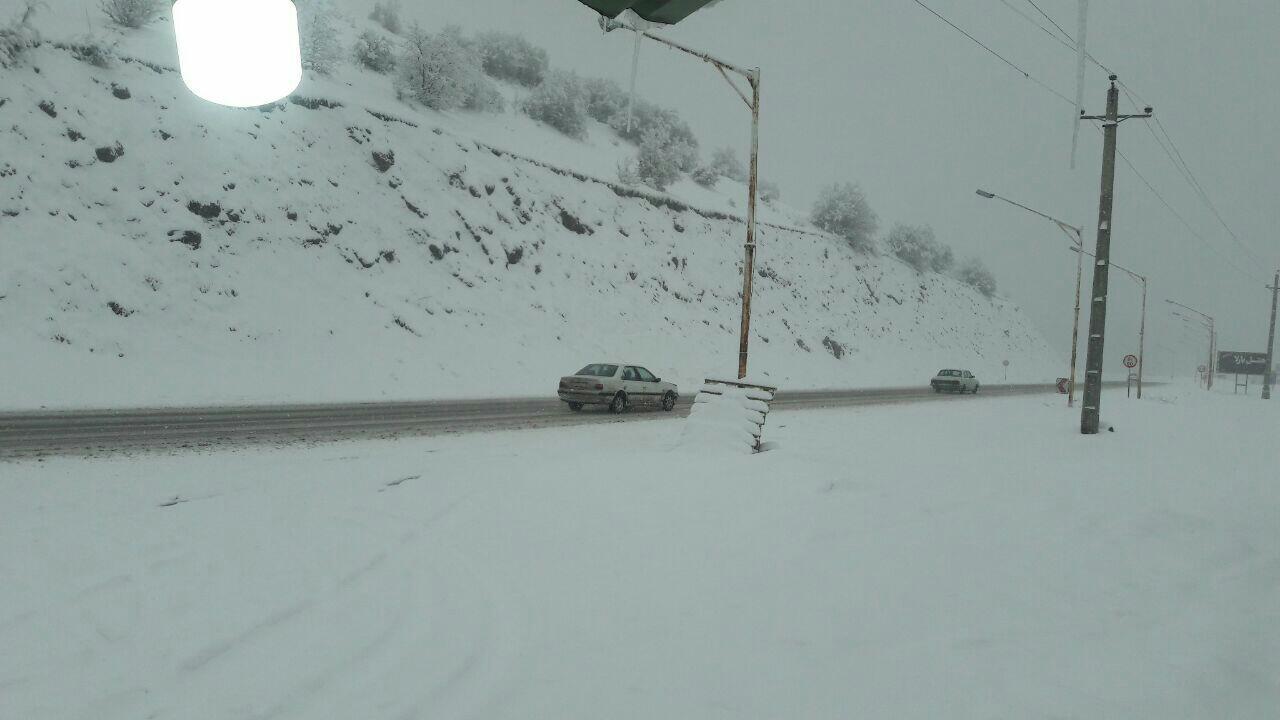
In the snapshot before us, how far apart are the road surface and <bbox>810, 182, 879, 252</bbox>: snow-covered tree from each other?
139 ft

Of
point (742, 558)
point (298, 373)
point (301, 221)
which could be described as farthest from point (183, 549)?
point (301, 221)

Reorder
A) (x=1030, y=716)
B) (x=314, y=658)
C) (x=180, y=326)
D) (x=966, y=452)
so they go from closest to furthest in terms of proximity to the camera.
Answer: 1. (x=1030, y=716)
2. (x=314, y=658)
3. (x=966, y=452)
4. (x=180, y=326)

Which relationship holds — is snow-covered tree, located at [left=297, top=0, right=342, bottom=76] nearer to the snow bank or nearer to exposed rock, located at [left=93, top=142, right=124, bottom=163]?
exposed rock, located at [left=93, top=142, right=124, bottom=163]

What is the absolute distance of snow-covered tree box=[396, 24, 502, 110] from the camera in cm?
3697

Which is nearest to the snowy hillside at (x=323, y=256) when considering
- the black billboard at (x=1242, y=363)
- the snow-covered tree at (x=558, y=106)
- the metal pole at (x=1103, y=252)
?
the snow-covered tree at (x=558, y=106)

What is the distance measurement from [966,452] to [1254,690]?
7.63 metres

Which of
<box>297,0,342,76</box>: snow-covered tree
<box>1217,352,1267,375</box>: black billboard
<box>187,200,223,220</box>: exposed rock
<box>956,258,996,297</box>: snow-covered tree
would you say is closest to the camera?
<box>187,200,223,220</box>: exposed rock

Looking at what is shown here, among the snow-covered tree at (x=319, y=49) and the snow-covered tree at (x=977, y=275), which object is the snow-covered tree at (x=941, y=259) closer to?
the snow-covered tree at (x=977, y=275)

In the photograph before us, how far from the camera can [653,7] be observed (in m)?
2.11

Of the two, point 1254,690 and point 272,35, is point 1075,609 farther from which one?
point 272,35

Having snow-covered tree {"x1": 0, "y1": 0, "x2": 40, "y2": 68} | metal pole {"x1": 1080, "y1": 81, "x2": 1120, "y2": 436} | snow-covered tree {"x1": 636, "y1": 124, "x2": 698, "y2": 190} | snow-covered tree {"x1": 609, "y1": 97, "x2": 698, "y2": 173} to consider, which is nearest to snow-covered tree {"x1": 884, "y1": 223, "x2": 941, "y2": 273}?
snow-covered tree {"x1": 609, "y1": 97, "x2": 698, "y2": 173}

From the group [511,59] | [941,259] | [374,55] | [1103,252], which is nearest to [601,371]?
[1103,252]

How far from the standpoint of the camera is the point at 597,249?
36188 millimetres

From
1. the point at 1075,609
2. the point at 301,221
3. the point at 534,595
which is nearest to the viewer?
the point at 1075,609
